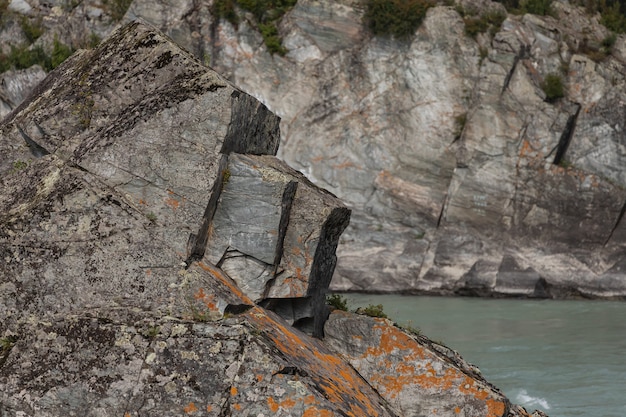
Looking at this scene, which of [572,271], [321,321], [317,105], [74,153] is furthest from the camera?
Answer: [317,105]

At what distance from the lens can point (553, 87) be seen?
3183 cm

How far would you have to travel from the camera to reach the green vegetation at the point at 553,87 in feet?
104

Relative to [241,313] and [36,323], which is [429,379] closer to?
[241,313]

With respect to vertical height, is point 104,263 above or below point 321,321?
above

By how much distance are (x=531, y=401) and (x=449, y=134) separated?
19.1 m

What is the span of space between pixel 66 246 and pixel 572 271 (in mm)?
26281

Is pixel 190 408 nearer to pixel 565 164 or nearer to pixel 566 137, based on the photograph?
pixel 565 164

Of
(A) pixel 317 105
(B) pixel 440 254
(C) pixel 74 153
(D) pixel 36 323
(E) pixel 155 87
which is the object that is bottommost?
(B) pixel 440 254

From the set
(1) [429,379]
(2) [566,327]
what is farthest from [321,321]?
(2) [566,327]

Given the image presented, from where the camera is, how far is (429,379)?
689 centimetres

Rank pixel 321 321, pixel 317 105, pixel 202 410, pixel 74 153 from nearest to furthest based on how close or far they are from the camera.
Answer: pixel 202 410, pixel 74 153, pixel 321 321, pixel 317 105

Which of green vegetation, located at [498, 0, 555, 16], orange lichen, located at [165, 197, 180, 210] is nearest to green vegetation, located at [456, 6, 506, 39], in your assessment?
green vegetation, located at [498, 0, 555, 16]

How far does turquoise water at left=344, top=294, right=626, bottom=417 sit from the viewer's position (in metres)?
14.6

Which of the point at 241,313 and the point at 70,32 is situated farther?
the point at 70,32
